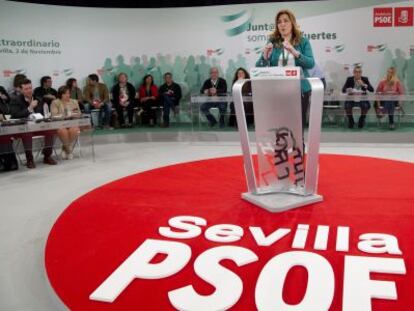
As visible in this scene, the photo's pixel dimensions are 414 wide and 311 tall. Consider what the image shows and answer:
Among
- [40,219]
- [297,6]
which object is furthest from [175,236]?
[297,6]

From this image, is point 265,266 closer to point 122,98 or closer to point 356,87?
point 356,87

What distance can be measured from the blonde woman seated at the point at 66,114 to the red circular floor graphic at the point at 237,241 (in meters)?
2.13

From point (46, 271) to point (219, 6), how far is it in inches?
313

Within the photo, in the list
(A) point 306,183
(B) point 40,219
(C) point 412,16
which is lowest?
(B) point 40,219

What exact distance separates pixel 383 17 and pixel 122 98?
5.43 m

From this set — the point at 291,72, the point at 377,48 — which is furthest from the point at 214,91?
the point at 291,72

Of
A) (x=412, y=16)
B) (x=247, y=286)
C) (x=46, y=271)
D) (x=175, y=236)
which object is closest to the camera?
(x=247, y=286)

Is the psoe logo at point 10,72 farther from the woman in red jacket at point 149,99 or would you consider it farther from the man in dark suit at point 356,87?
the man in dark suit at point 356,87

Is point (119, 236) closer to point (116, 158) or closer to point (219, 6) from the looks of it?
point (116, 158)

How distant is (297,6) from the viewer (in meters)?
9.12

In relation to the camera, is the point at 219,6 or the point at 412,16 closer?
the point at 412,16

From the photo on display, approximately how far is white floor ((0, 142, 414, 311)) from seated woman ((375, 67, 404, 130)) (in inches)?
26.6

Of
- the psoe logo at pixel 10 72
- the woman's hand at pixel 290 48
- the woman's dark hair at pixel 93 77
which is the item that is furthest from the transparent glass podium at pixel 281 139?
the woman's dark hair at pixel 93 77

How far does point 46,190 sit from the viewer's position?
4934 mm
